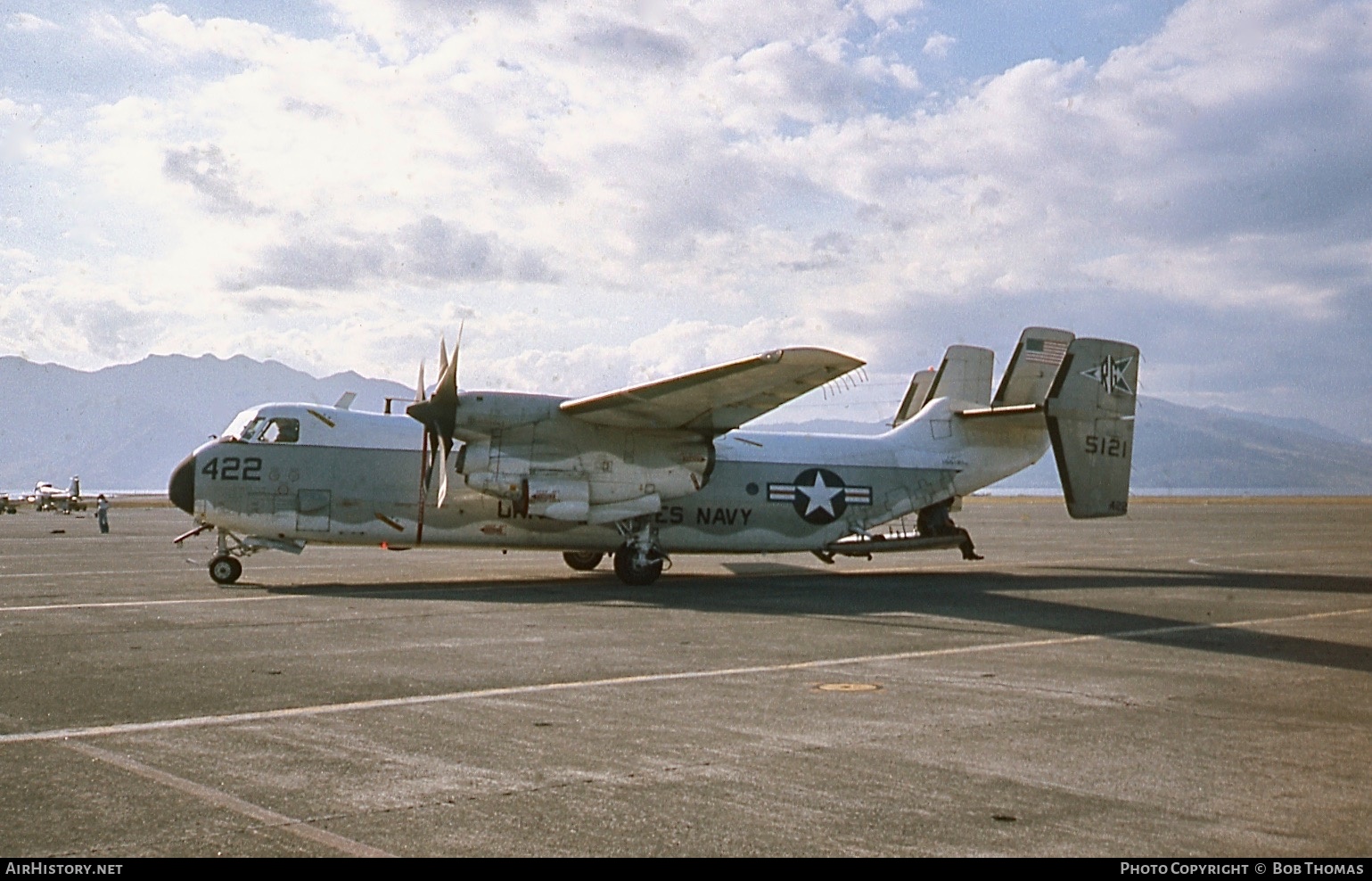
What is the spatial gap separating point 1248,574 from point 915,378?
31.8ft

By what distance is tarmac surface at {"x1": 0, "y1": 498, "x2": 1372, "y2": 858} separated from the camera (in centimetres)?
624

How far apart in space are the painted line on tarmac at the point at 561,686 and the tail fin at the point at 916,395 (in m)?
14.5

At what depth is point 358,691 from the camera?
10.7m

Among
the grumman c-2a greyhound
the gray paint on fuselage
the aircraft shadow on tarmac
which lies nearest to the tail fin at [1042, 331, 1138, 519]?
the grumman c-2a greyhound

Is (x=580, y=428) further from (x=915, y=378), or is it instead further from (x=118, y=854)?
(x=118, y=854)

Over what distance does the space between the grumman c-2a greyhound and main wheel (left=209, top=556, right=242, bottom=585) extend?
37mm

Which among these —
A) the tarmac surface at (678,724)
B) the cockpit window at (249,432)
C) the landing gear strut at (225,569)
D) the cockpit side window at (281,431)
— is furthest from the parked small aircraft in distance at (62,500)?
the tarmac surface at (678,724)

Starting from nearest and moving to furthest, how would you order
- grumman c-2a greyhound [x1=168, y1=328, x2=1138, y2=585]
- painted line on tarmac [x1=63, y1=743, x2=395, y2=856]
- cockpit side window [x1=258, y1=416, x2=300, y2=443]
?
painted line on tarmac [x1=63, y1=743, x2=395, y2=856]
grumman c-2a greyhound [x1=168, y1=328, x2=1138, y2=585]
cockpit side window [x1=258, y1=416, x2=300, y2=443]

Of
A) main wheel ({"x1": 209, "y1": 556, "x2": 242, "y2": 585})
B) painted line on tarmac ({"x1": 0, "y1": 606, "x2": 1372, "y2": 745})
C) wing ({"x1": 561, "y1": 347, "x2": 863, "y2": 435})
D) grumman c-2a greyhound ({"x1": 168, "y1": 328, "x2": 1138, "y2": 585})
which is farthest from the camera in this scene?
grumman c-2a greyhound ({"x1": 168, "y1": 328, "x2": 1138, "y2": 585})

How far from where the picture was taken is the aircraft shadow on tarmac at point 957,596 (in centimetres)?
1505

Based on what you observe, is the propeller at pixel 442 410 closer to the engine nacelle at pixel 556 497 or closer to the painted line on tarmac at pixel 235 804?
the engine nacelle at pixel 556 497

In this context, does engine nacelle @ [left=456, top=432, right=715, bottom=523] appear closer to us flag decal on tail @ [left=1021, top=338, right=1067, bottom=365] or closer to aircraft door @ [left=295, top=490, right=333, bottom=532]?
aircraft door @ [left=295, top=490, right=333, bottom=532]

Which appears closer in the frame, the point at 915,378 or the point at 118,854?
the point at 118,854
